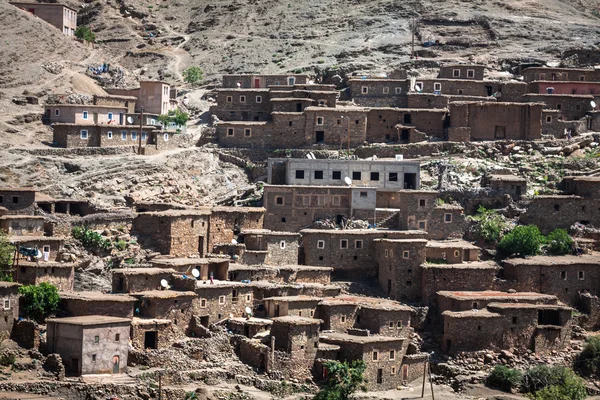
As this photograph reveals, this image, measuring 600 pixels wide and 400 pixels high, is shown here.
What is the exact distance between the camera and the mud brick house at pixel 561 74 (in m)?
89.4

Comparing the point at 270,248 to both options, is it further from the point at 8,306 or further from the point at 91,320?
the point at 8,306

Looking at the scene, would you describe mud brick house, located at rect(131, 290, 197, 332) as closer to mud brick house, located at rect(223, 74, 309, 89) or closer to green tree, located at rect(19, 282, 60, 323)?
green tree, located at rect(19, 282, 60, 323)

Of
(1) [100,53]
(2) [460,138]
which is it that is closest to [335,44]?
(1) [100,53]

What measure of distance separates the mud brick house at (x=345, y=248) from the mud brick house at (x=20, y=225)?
40.9 ft

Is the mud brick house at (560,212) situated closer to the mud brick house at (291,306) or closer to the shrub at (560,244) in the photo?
the shrub at (560,244)

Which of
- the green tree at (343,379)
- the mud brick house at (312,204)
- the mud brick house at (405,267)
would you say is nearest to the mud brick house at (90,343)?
the green tree at (343,379)

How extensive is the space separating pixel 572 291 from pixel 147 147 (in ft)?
74.4

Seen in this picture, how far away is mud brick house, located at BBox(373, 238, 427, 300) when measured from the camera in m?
71.0

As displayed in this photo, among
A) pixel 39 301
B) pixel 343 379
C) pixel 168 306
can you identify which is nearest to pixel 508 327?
pixel 343 379

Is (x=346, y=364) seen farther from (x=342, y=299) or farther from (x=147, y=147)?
(x=147, y=147)

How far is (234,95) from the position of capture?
8631 cm

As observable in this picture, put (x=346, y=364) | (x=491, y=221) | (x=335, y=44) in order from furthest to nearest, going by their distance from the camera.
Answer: (x=335, y=44) → (x=491, y=221) → (x=346, y=364)

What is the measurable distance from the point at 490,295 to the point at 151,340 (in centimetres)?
1593

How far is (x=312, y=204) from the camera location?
75562mm
